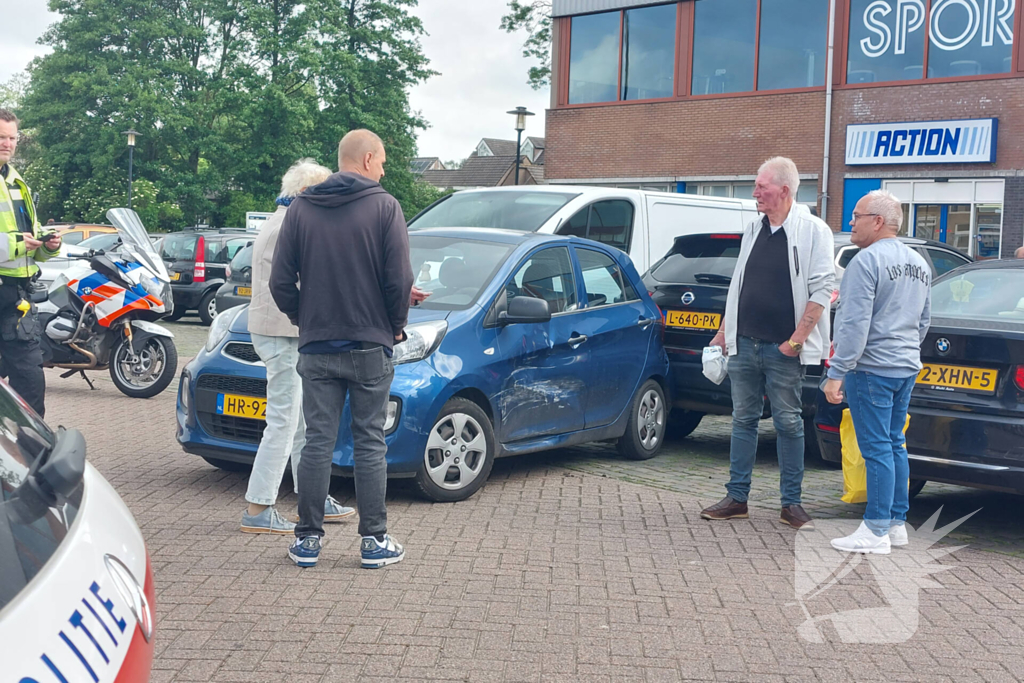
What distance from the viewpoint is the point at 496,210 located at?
376 inches

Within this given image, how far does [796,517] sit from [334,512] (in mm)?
2444

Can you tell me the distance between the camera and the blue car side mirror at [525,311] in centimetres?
639

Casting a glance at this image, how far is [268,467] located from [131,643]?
3.51 metres

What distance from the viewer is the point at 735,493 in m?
6.04

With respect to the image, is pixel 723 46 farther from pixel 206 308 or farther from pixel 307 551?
pixel 307 551

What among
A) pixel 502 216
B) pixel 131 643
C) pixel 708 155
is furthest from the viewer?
pixel 708 155

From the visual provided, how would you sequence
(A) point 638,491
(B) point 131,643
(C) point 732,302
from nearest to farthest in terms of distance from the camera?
(B) point 131,643, (C) point 732,302, (A) point 638,491

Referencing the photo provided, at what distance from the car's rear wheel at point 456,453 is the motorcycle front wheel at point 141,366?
15.8 feet

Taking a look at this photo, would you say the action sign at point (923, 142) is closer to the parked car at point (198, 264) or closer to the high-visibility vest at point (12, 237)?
the parked car at point (198, 264)

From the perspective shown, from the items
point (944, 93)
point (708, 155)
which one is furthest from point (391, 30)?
point (944, 93)

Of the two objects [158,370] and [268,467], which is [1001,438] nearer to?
[268,467]

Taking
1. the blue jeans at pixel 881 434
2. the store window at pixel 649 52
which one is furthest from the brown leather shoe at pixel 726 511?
the store window at pixel 649 52

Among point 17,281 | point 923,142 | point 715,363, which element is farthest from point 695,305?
point 923,142

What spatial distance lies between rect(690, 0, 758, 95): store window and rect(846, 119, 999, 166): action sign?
9.72 feet
